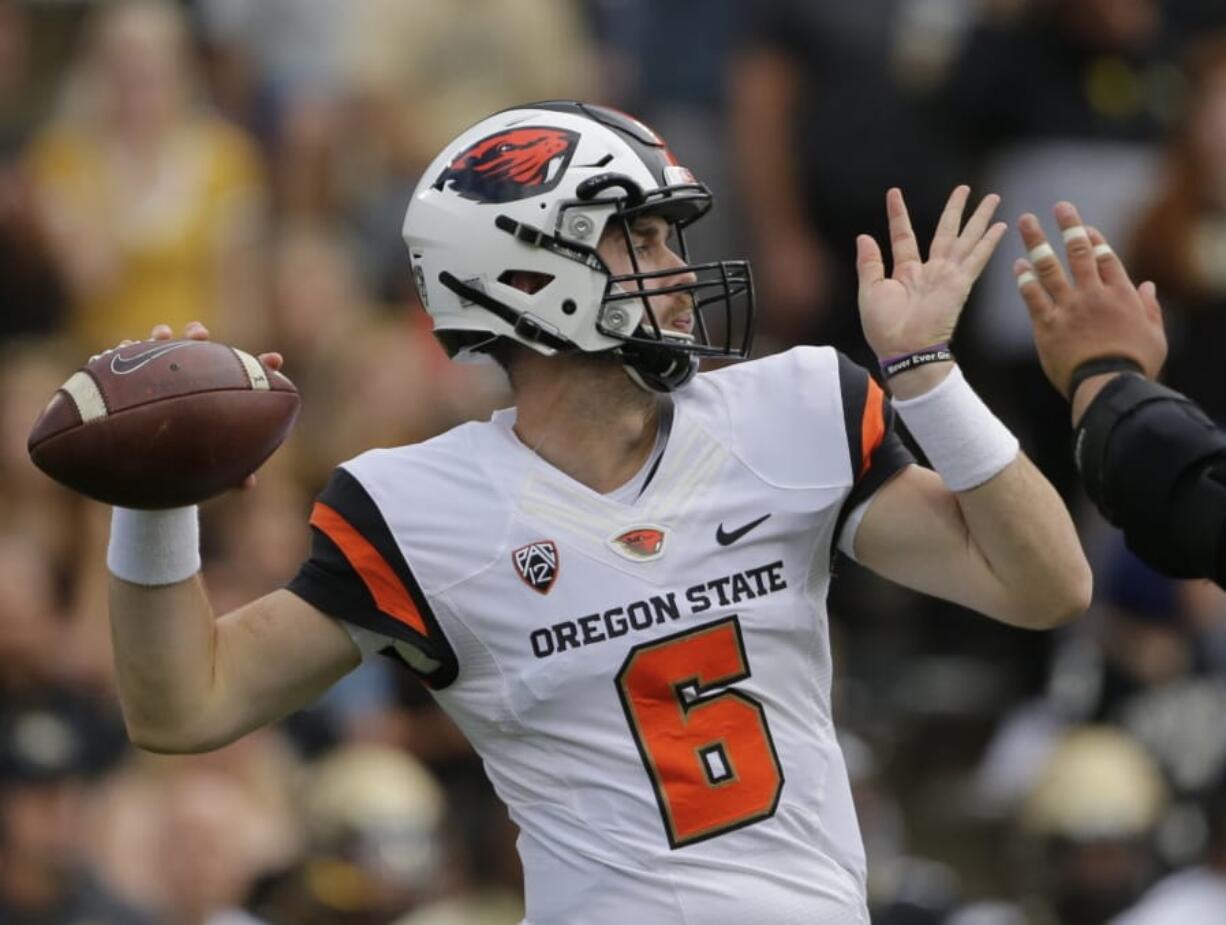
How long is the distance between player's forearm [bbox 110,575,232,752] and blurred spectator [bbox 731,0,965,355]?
4.98 metres

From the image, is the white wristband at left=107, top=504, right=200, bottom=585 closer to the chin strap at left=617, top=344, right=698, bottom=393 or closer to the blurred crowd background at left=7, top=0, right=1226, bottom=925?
the chin strap at left=617, top=344, right=698, bottom=393

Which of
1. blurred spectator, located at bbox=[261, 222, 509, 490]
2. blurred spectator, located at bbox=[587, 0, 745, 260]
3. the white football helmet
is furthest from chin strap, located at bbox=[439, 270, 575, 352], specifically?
blurred spectator, located at bbox=[587, 0, 745, 260]

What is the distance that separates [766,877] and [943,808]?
15.9 ft

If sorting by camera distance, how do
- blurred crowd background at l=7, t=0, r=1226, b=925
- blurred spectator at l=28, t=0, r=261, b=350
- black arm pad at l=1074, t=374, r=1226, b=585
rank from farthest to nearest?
1. blurred spectator at l=28, t=0, r=261, b=350
2. blurred crowd background at l=7, t=0, r=1226, b=925
3. black arm pad at l=1074, t=374, r=1226, b=585

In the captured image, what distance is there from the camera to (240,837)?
7449 mm

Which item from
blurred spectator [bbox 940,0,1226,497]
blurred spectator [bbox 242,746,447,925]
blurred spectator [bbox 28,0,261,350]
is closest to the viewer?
blurred spectator [bbox 242,746,447,925]

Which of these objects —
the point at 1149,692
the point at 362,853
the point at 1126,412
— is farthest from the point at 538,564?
the point at 1149,692

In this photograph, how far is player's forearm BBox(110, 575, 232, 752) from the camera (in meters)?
4.09

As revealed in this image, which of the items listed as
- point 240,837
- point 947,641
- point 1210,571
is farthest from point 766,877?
point 947,641

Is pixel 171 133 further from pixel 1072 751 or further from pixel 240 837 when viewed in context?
pixel 1072 751

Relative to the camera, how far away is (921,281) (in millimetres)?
4117

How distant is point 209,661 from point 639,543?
692 mm

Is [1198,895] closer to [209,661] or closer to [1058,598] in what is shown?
[1058,598]

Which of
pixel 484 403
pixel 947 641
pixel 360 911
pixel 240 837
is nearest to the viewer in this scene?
pixel 360 911
